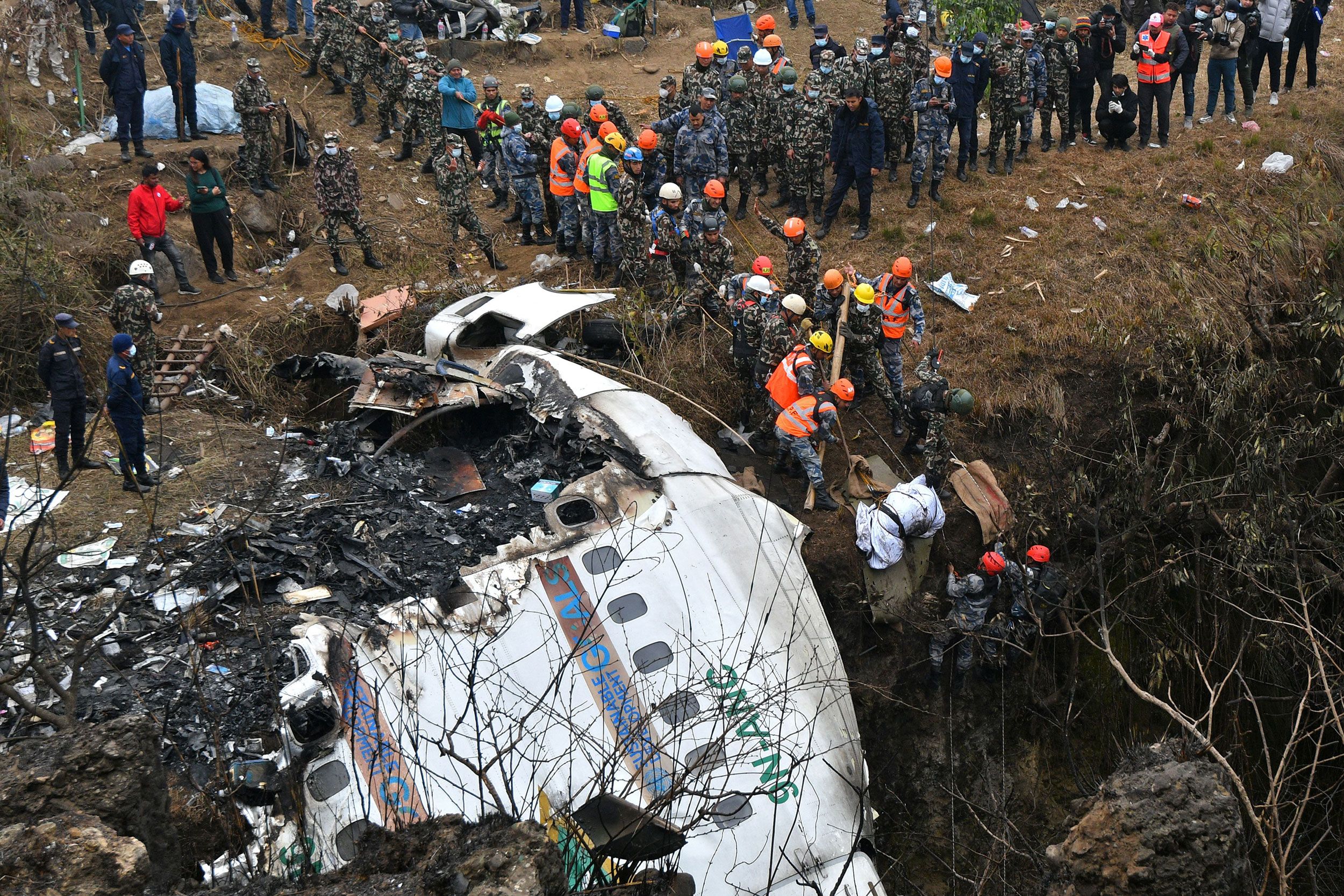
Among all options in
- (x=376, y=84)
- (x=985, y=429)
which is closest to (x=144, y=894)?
(x=985, y=429)

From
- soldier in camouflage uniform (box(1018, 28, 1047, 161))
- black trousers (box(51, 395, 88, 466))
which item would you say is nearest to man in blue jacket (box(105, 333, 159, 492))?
black trousers (box(51, 395, 88, 466))

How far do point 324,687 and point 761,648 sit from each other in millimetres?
2511

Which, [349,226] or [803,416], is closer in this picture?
[803,416]

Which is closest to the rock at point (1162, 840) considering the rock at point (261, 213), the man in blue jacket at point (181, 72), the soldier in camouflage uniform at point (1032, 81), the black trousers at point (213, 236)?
the soldier in camouflage uniform at point (1032, 81)

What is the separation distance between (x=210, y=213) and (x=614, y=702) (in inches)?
348

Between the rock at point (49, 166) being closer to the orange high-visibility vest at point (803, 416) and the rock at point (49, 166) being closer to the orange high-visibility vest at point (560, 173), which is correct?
the orange high-visibility vest at point (560, 173)

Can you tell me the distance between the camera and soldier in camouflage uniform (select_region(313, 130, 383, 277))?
11875 millimetres

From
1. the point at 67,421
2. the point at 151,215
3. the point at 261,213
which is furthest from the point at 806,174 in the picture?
the point at 67,421

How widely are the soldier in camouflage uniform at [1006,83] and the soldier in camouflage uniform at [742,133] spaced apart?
310 centimetres

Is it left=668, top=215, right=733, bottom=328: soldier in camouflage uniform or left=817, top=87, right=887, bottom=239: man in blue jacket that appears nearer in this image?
left=668, top=215, right=733, bottom=328: soldier in camouflage uniform

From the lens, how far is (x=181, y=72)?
1401 cm

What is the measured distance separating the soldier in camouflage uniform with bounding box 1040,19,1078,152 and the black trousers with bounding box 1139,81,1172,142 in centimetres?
94

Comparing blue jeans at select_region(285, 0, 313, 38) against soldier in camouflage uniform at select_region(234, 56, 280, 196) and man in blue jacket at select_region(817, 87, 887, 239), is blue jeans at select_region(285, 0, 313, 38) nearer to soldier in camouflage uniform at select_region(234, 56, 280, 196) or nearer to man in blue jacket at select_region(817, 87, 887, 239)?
soldier in camouflage uniform at select_region(234, 56, 280, 196)

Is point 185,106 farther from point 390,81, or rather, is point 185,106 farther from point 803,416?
point 803,416
